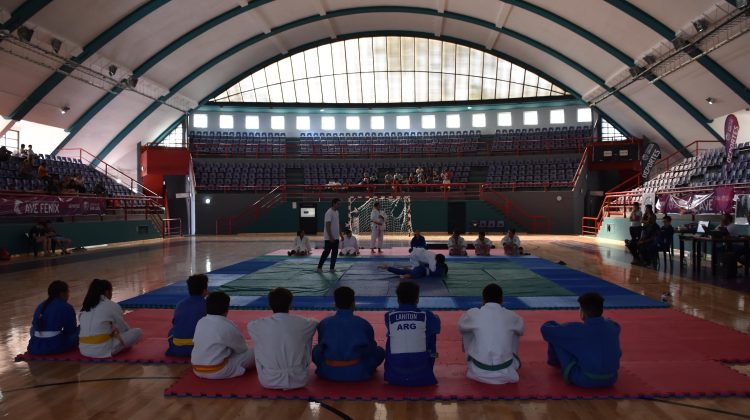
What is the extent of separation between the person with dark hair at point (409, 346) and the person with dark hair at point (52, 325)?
397cm

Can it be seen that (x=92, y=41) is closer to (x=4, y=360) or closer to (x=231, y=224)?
(x=231, y=224)

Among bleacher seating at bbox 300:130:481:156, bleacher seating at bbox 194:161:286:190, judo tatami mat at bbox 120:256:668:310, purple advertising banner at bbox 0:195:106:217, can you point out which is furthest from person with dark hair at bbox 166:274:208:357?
bleacher seating at bbox 300:130:481:156

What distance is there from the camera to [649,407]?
4.36 meters

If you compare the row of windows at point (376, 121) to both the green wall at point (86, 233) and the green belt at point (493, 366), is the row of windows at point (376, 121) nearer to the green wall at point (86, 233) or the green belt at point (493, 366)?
the green wall at point (86, 233)

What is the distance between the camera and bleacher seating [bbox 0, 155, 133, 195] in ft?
67.1

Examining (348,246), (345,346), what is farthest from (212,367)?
(348,246)

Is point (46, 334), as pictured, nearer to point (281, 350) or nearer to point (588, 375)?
point (281, 350)

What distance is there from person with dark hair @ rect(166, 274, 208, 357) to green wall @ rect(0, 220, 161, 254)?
15221 millimetres

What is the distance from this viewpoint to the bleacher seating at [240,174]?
3541 cm

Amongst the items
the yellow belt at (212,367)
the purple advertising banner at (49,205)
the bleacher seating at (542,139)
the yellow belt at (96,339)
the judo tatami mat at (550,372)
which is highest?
the bleacher seating at (542,139)

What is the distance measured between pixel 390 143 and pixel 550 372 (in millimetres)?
33711

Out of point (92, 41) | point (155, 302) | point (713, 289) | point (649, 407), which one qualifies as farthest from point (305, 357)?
point (92, 41)

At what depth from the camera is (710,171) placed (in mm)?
23938

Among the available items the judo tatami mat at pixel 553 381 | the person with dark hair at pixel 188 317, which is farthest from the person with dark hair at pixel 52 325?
the judo tatami mat at pixel 553 381
